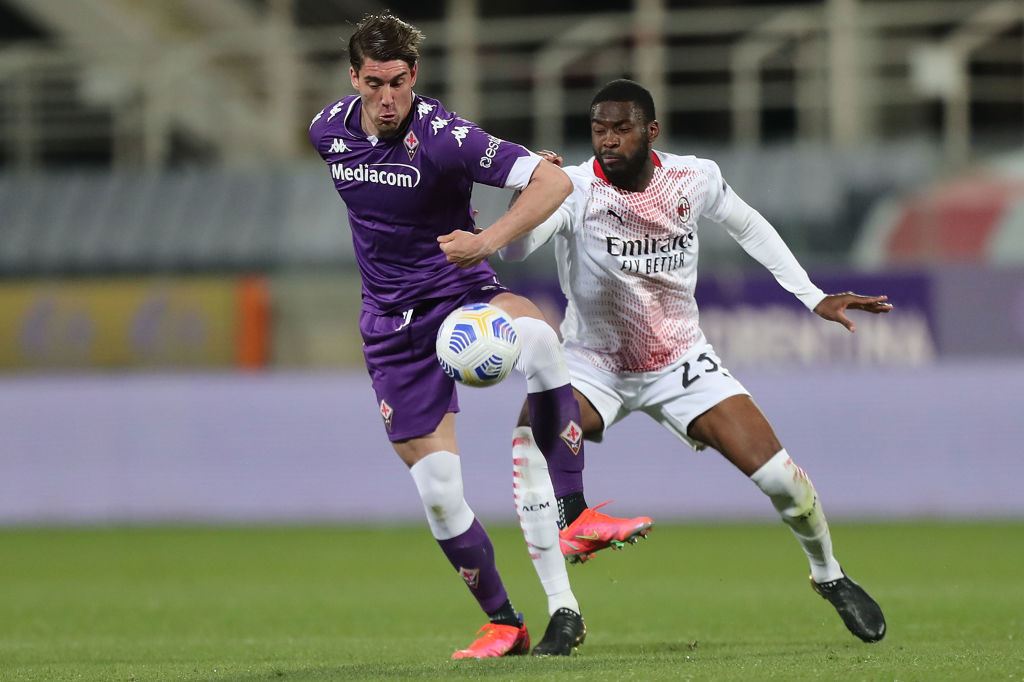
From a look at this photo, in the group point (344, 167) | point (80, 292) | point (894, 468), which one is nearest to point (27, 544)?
point (80, 292)

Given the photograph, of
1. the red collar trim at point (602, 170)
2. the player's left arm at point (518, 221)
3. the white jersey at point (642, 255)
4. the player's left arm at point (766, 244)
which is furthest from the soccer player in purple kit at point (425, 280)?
the player's left arm at point (766, 244)

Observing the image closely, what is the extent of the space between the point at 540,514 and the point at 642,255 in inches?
43.1

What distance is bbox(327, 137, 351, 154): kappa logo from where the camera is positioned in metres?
6.01

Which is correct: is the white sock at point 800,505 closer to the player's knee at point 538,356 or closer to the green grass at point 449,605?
the green grass at point 449,605

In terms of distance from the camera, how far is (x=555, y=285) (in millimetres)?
14008

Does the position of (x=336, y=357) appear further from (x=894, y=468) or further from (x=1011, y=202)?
(x=1011, y=202)

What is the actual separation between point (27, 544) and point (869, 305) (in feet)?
30.8

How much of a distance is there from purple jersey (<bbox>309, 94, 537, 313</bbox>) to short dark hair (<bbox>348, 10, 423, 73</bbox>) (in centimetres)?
30

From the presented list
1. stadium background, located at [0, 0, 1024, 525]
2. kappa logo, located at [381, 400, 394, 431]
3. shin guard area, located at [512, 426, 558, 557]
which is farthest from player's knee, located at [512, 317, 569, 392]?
stadium background, located at [0, 0, 1024, 525]

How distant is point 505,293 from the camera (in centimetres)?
605

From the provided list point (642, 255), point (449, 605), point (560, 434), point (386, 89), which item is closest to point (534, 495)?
point (560, 434)

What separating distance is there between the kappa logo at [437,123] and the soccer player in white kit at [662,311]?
0.57m

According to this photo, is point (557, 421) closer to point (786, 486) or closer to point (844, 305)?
point (786, 486)

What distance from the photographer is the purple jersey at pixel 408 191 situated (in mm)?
5797
